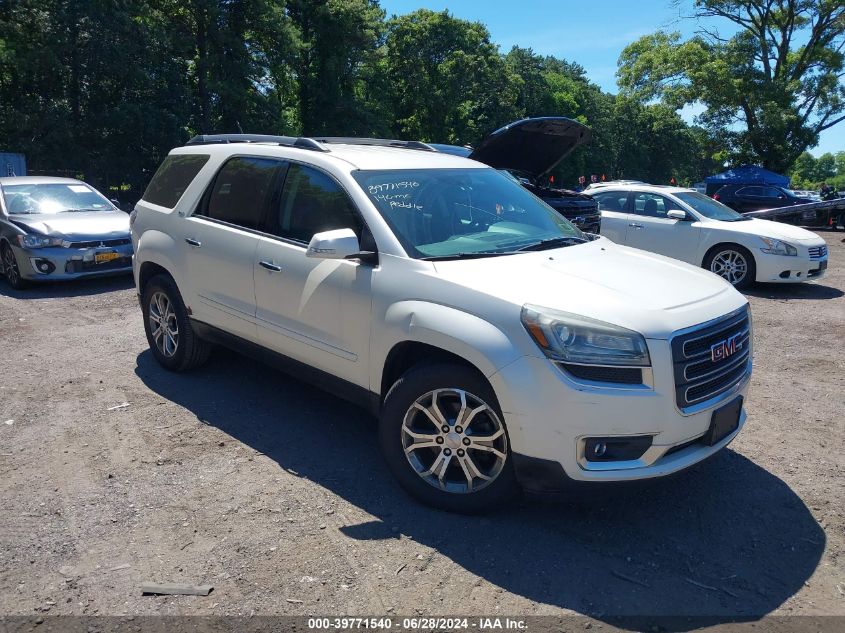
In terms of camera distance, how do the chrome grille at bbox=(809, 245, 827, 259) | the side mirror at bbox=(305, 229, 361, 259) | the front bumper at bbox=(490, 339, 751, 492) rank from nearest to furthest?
the front bumper at bbox=(490, 339, 751, 492)
the side mirror at bbox=(305, 229, 361, 259)
the chrome grille at bbox=(809, 245, 827, 259)

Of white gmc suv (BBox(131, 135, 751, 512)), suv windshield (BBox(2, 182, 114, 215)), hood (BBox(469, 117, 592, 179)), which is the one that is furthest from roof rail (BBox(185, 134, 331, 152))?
suv windshield (BBox(2, 182, 114, 215))

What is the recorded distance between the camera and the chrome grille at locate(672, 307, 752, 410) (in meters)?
3.14

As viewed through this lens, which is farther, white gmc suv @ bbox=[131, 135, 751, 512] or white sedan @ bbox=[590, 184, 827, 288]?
white sedan @ bbox=[590, 184, 827, 288]

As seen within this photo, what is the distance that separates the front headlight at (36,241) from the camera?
9.16 metres

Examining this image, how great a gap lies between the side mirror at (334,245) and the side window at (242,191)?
1109 millimetres

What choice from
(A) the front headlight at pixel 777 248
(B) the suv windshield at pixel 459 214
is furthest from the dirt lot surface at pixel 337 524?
(A) the front headlight at pixel 777 248

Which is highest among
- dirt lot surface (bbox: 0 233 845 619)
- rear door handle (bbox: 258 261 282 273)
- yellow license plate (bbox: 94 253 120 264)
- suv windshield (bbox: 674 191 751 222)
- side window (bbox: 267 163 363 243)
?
side window (bbox: 267 163 363 243)

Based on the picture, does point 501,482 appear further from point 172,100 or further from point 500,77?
point 500,77

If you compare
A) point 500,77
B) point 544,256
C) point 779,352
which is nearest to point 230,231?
point 544,256

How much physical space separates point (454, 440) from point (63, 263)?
25.8 feet

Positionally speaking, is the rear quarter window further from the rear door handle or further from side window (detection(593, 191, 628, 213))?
side window (detection(593, 191, 628, 213))

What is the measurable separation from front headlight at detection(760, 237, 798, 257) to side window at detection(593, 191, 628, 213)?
2329 mm

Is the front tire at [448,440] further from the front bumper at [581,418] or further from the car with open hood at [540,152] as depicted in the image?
the car with open hood at [540,152]

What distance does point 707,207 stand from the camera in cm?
1068
